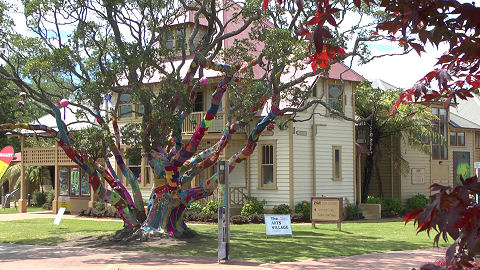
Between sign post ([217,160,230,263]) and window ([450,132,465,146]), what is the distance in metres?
22.9

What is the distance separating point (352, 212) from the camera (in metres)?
25.7

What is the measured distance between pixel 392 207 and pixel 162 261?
17818mm

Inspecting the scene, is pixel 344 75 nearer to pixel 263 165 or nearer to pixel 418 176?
pixel 263 165

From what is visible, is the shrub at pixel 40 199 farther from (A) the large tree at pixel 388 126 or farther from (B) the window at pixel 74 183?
(A) the large tree at pixel 388 126

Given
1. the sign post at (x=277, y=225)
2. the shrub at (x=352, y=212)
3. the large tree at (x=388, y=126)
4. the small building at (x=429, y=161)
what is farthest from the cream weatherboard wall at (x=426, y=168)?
the sign post at (x=277, y=225)

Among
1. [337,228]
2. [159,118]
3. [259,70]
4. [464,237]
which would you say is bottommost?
[337,228]

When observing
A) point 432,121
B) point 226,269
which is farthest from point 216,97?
point 432,121

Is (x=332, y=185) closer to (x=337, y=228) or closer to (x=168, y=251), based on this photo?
(x=337, y=228)

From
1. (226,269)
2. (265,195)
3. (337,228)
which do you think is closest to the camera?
(226,269)

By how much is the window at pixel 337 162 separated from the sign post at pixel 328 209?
6.11 m

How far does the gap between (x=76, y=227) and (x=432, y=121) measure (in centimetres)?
1923

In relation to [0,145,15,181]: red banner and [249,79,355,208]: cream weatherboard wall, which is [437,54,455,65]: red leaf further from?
[249,79,355,208]: cream weatherboard wall

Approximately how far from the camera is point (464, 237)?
2578 millimetres

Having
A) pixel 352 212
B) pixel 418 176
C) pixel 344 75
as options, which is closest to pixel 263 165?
pixel 352 212
